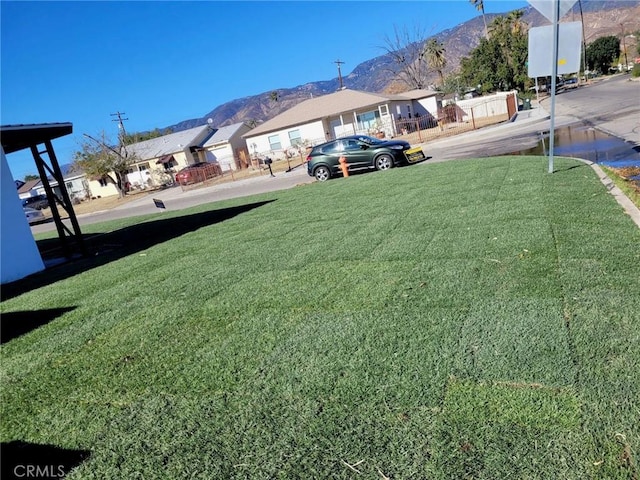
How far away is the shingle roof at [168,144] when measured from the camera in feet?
167

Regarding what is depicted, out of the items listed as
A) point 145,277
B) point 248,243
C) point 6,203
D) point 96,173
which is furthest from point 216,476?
point 96,173

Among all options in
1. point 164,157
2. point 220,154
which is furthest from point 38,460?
point 164,157

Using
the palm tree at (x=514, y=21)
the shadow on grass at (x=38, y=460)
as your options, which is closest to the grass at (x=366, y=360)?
the shadow on grass at (x=38, y=460)

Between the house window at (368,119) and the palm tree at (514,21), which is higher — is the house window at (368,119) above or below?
below

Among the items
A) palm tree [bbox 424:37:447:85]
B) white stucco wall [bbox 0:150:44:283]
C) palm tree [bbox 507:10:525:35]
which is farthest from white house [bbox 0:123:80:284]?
palm tree [bbox 424:37:447:85]

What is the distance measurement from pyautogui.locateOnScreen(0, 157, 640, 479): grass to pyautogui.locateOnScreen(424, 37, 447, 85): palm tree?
2911 inches

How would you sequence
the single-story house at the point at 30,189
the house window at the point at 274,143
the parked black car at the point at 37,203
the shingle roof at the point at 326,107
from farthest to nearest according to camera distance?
the single-story house at the point at 30,189
the parked black car at the point at 37,203
the house window at the point at 274,143
the shingle roof at the point at 326,107

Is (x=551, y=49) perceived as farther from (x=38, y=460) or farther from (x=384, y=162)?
(x=384, y=162)

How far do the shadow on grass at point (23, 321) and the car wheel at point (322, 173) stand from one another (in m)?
14.4

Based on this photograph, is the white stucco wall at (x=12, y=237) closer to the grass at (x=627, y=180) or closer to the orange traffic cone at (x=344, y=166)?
the grass at (x=627, y=180)

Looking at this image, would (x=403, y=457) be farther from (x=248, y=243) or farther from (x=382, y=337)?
(x=248, y=243)

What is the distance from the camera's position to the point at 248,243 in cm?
838

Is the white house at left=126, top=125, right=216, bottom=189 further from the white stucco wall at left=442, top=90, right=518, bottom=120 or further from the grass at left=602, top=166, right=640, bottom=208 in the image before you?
the grass at left=602, top=166, right=640, bottom=208

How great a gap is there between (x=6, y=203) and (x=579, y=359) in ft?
34.7
